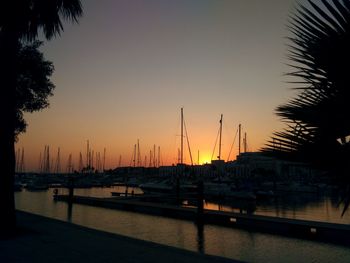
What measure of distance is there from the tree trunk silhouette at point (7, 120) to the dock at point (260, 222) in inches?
607

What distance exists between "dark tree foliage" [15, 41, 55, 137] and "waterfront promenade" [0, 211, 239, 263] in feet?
19.4

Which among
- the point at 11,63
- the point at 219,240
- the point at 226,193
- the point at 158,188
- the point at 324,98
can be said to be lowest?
the point at 219,240

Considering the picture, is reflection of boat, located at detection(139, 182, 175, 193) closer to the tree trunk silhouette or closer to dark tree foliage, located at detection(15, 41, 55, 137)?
dark tree foliage, located at detection(15, 41, 55, 137)

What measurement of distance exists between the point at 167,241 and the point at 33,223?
7.25m

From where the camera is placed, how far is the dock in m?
20.5

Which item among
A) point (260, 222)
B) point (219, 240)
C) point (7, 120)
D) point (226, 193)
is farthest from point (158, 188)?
point (7, 120)

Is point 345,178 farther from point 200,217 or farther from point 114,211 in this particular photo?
point 114,211

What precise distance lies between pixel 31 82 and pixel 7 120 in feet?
16.5

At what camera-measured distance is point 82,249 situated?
1110cm

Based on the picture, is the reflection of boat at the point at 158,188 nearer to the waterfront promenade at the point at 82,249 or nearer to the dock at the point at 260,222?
the dock at the point at 260,222

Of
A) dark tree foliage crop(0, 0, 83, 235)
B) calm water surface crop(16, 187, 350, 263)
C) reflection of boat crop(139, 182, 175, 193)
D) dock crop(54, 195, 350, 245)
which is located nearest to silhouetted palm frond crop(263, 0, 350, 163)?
dark tree foliage crop(0, 0, 83, 235)

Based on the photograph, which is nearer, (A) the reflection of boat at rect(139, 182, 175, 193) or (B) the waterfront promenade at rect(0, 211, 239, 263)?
(B) the waterfront promenade at rect(0, 211, 239, 263)

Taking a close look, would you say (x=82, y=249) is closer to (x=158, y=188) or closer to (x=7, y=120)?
(x=7, y=120)

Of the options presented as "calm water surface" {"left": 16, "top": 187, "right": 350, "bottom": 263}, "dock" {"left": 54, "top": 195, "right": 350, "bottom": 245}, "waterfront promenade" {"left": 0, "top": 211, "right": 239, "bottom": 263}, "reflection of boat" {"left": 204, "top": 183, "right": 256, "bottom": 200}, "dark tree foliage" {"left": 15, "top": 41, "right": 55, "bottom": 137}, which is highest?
"dark tree foliage" {"left": 15, "top": 41, "right": 55, "bottom": 137}
